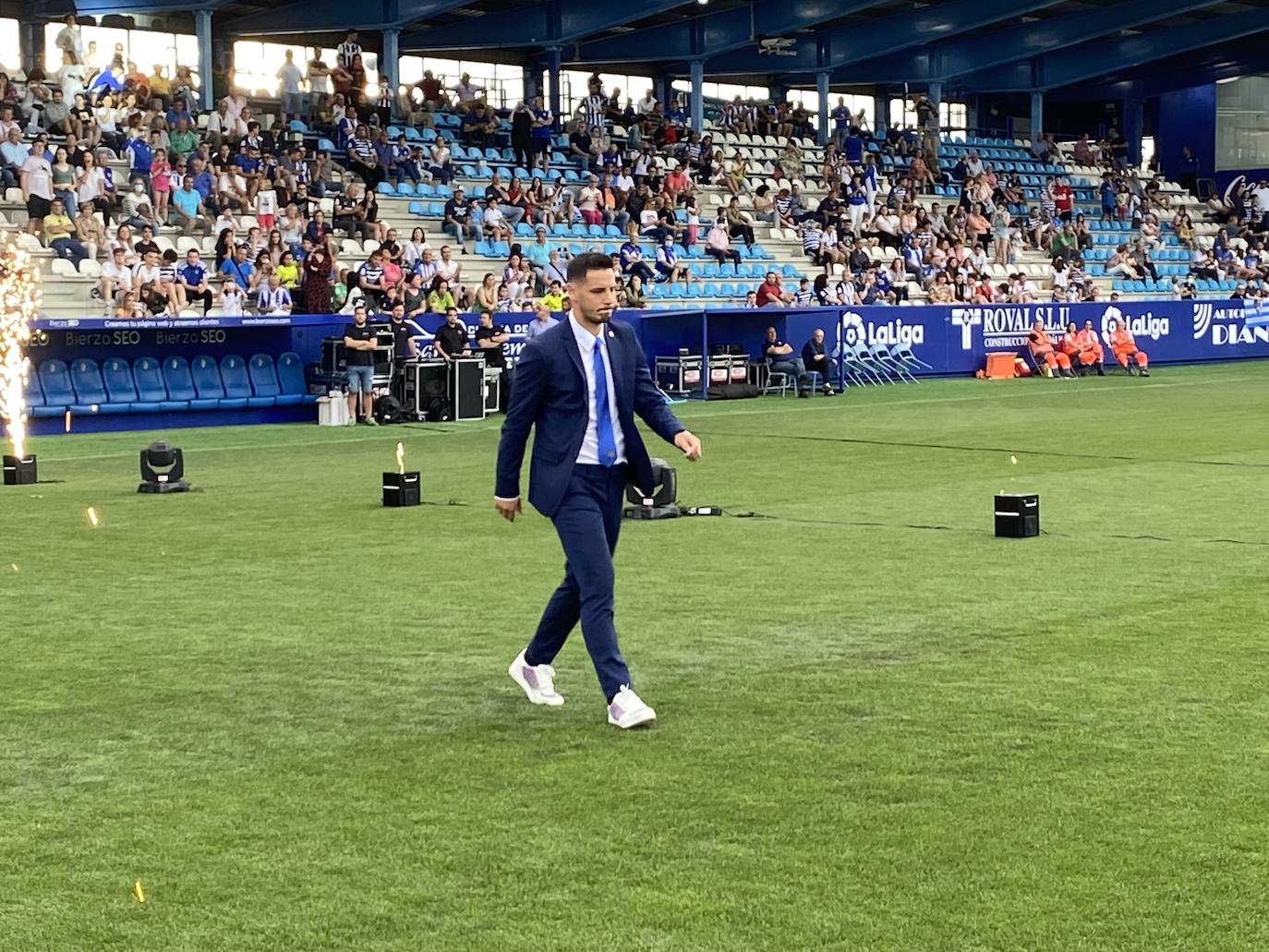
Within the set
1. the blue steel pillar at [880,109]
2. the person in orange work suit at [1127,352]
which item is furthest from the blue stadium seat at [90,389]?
the blue steel pillar at [880,109]

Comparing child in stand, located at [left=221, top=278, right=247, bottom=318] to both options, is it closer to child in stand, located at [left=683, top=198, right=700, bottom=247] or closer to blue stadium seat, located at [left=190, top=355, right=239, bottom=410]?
blue stadium seat, located at [left=190, top=355, right=239, bottom=410]

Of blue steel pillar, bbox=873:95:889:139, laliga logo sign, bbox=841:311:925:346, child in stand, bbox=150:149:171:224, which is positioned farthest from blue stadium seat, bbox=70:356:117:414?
blue steel pillar, bbox=873:95:889:139

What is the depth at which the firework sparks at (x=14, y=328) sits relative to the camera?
2366cm

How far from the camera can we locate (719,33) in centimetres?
5081

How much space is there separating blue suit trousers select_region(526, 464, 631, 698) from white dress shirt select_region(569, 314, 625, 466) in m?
0.05

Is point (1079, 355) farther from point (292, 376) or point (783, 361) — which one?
point (292, 376)

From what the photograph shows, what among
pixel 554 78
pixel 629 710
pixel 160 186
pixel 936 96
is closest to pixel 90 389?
pixel 160 186

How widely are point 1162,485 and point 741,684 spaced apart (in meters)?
9.62

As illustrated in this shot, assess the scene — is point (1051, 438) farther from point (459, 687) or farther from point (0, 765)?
point (0, 765)

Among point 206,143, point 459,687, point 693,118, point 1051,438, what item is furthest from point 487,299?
point 459,687

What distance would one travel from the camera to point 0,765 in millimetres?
7375

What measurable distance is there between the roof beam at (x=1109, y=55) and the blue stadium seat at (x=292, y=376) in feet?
121

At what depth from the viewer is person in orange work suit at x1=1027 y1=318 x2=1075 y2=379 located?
38.3 meters

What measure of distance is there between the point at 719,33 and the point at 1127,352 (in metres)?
16.4
